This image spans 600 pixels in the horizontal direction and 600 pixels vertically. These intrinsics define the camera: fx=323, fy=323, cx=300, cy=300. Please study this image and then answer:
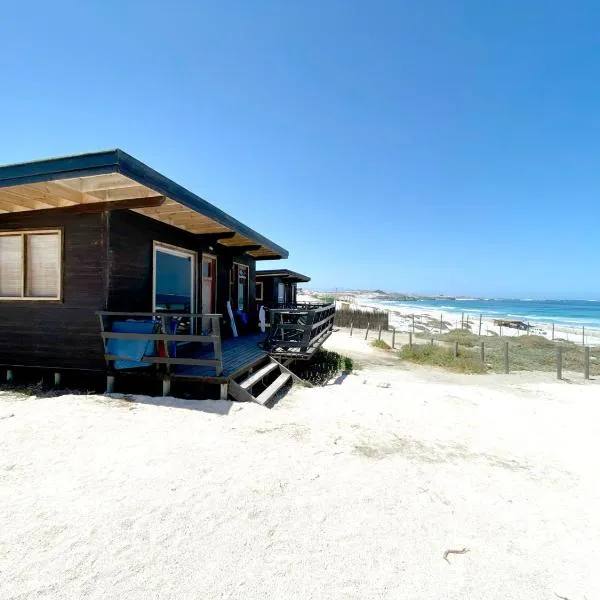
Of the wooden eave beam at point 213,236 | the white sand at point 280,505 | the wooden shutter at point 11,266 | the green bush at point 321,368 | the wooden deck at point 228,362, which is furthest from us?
the green bush at point 321,368

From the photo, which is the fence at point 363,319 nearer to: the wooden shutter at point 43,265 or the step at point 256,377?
the step at point 256,377

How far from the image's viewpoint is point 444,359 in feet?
41.3

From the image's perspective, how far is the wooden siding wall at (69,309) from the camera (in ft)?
17.4

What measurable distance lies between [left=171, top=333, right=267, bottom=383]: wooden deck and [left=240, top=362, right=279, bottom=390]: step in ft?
0.59

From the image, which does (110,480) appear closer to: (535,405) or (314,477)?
(314,477)

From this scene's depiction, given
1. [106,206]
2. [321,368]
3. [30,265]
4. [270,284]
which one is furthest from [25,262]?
[270,284]

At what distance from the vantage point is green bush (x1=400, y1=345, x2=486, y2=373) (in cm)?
1169

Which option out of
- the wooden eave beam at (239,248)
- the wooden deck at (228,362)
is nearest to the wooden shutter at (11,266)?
the wooden deck at (228,362)

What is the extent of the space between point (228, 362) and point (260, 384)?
2.92ft

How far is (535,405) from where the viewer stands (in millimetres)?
6719

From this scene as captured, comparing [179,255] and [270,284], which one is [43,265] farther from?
[270,284]

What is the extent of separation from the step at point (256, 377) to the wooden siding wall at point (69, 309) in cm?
241

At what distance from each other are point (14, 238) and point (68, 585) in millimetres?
6036

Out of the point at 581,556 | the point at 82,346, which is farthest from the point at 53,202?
the point at 581,556
